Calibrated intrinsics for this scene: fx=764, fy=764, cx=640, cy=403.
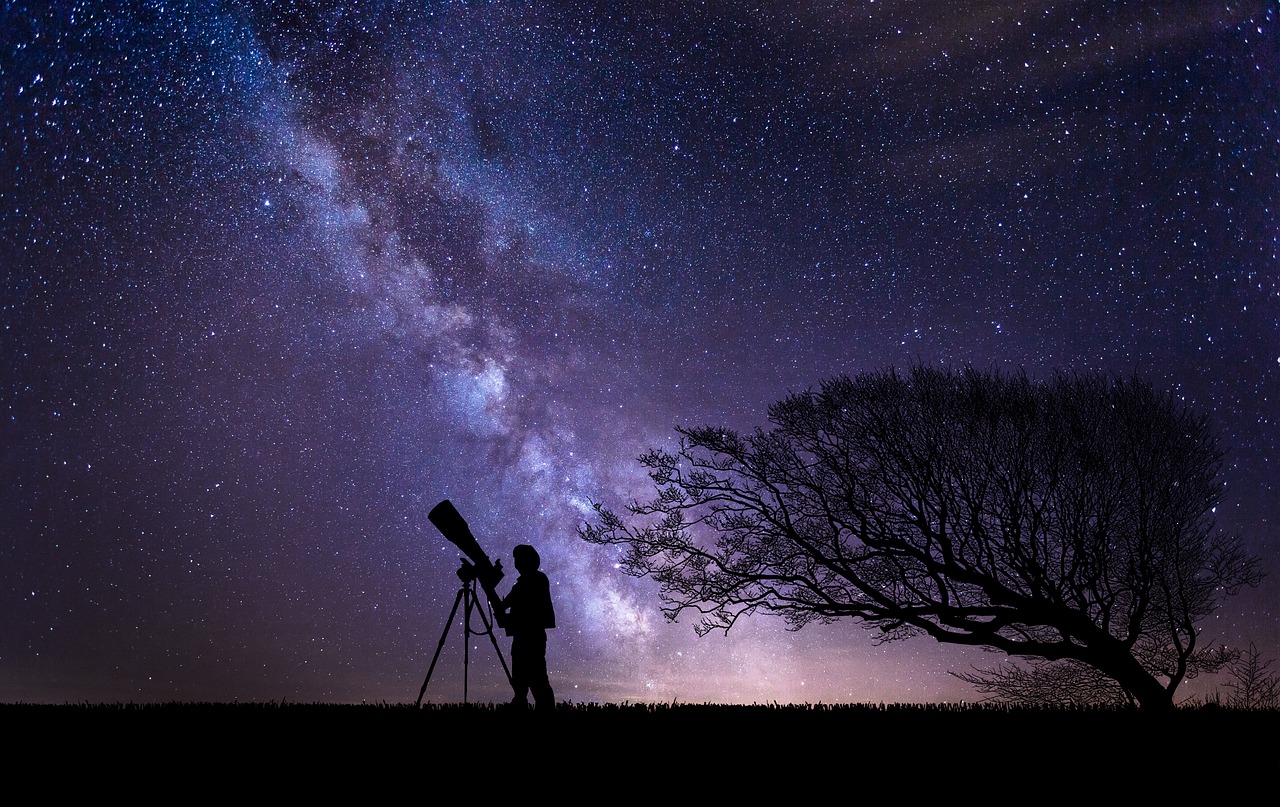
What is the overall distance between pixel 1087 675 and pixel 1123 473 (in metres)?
4.89

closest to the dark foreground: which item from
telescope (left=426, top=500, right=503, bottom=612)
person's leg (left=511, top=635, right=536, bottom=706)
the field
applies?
the field

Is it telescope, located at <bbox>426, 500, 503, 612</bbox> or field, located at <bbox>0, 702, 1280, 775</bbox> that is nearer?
field, located at <bbox>0, 702, 1280, 775</bbox>

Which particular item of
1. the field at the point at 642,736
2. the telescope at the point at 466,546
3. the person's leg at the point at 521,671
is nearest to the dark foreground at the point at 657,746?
the field at the point at 642,736

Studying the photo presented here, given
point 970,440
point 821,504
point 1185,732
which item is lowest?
point 1185,732

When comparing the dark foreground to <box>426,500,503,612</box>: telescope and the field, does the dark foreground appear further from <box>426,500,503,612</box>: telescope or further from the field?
<box>426,500,503,612</box>: telescope

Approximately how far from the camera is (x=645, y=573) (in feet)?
51.6

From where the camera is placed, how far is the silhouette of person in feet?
26.5

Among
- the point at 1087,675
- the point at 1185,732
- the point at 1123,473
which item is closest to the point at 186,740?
the point at 1185,732

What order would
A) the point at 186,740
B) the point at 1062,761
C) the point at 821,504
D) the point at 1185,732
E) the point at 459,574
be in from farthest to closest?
the point at 821,504 → the point at 459,574 → the point at 1185,732 → the point at 186,740 → the point at 1062,761

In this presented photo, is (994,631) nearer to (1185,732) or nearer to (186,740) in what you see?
(1185,732)

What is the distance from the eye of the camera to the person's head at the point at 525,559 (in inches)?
330

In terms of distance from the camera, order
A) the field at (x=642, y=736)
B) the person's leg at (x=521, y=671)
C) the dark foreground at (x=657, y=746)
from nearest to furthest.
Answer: the dark foreground at (x=657, y=746), the field at (x=642, y=736), the person's leg at (x=521, y=671)

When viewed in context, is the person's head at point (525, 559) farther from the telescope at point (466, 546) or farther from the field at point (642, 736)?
the field at point (642, 736)

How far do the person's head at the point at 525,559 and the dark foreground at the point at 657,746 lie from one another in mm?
1522
